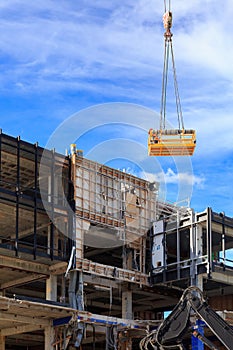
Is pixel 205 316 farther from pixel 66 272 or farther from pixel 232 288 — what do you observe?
pixel 232 288

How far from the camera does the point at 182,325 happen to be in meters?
32.3

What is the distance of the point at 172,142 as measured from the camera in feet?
180

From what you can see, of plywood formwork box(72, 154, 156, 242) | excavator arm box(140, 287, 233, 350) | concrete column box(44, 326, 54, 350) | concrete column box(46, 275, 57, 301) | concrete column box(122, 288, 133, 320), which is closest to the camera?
excavator arm box(140, 287, 233, 350)

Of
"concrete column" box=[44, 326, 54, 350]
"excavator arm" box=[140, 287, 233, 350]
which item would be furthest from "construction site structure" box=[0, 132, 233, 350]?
"excavator arm" box=[140, 287, 233, 350]

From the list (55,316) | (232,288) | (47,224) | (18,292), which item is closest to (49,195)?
(47,224)

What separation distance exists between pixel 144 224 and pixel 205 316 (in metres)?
24.6

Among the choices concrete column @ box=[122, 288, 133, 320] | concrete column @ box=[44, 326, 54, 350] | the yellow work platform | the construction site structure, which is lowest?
concrete column @ box=[44, 326, 54, 350]

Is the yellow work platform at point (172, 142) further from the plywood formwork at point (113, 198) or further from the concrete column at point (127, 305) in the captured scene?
the concrete column at point (127, 305)

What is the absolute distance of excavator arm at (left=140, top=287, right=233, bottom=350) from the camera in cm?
3166

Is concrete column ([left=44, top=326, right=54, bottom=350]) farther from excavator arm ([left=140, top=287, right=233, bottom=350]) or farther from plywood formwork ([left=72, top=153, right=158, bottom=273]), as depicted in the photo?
excavator arm ([left=140, top=287, right=233, bottom=350])

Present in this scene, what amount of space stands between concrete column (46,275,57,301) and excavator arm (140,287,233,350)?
18930 mm

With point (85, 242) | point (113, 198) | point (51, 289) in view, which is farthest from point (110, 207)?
point (51, 289)

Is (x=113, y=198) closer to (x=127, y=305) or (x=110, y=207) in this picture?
(x=110, y=207)

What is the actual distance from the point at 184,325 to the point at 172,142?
81.3 feet
